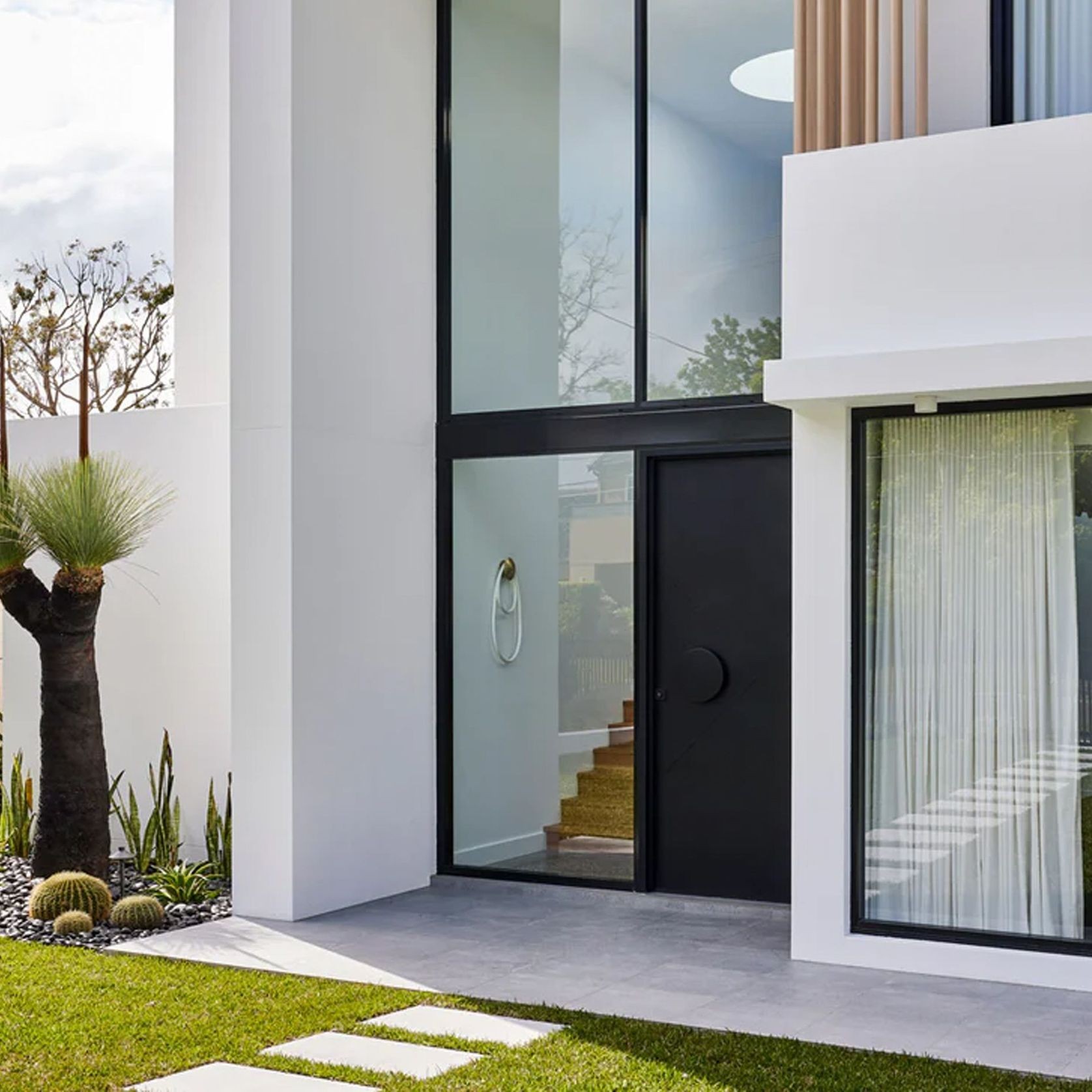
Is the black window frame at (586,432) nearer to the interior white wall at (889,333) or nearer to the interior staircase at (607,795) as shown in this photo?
the interior staircase at (607,795)

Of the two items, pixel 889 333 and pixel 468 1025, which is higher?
pixel 889 333

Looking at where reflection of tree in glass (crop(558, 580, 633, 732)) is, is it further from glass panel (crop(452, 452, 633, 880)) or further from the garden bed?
the garden bed

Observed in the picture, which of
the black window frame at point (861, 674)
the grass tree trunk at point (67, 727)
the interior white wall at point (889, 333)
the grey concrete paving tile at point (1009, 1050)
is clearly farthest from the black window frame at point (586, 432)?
the grey concrete paving tile at point (1009, 1050)

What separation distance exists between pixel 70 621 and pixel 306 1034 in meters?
3.70

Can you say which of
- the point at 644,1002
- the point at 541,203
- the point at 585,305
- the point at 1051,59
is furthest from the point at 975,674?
the point at 541,203

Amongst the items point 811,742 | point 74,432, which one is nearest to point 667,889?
point 811,742

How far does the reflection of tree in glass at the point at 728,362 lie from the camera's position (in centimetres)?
851

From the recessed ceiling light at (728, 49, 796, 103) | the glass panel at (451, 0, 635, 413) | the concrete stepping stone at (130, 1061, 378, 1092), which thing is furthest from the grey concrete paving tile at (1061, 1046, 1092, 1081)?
the recessed ceiling light at (728, 49, 796, 103)

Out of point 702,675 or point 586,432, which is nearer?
point 702,675

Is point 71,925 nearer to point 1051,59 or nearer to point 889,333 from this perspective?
point 889,333

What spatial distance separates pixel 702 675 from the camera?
8.66m

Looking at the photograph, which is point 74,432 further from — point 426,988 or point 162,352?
point 162,352

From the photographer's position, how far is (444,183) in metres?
9.66

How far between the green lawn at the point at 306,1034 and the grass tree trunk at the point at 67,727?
5.64ft
